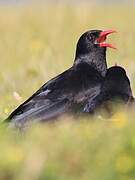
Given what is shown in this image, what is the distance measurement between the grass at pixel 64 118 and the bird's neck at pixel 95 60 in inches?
35.1

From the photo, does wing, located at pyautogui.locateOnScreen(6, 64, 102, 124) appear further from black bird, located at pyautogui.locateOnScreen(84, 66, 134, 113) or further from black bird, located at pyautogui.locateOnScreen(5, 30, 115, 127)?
black bird, located at pyautogui.locateOnScreen(84, 66, 134, 113)

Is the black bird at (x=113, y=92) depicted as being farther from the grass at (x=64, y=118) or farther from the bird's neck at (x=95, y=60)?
the bird's neck at (x=95, y=60)

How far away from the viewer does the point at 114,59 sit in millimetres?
12633

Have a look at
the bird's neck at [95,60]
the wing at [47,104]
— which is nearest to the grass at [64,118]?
the wing at [47,104]

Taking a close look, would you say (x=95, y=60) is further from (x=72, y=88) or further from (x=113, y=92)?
(x=113, y=92)

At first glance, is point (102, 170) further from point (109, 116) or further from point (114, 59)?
point (114, 59)

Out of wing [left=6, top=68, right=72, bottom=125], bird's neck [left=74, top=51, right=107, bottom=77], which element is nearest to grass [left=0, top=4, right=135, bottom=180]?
wing [left=6, top=68, right=72, bottom=125]

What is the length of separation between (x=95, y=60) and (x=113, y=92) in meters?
1.36

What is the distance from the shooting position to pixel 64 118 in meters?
7.06

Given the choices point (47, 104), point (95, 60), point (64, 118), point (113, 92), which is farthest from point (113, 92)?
point (95, 60)

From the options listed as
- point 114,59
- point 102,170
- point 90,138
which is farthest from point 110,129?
point 114,59

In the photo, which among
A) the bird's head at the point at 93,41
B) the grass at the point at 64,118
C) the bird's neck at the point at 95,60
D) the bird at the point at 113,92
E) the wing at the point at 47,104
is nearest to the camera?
the grass at the point at 64,118

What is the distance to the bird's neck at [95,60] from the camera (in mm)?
8141

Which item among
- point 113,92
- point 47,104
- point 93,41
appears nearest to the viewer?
point 113,92
